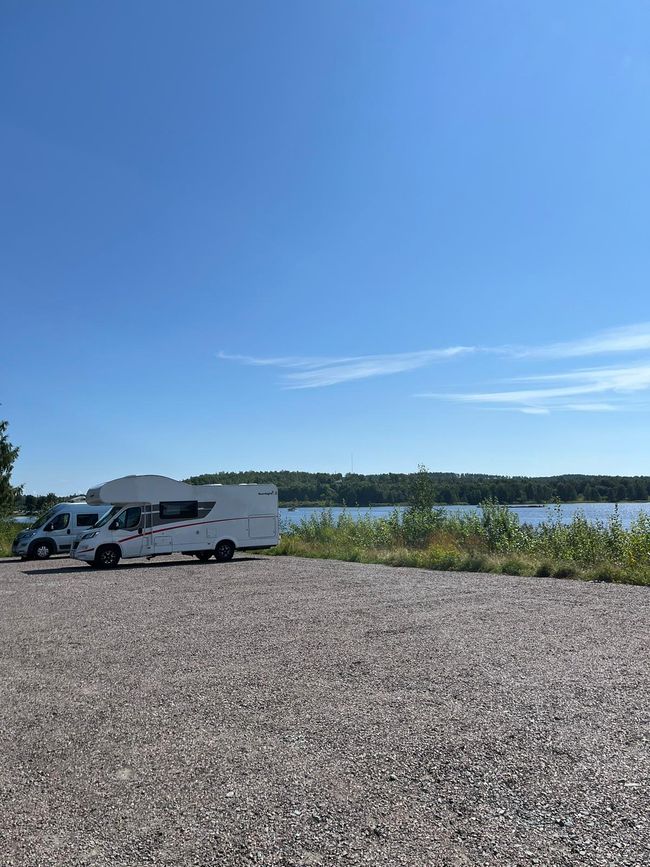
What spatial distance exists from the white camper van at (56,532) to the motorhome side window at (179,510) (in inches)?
248

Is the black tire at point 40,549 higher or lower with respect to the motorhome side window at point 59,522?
lower

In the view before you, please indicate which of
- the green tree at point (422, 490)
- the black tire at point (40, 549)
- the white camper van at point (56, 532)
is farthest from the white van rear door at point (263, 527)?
the green tree at point (422, 490)

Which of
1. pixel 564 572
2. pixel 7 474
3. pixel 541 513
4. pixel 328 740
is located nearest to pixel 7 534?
pixel 7 474

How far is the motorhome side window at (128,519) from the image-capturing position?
1945 centimetres

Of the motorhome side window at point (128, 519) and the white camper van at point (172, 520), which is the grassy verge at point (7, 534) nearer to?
the white camper van at point (172, 520)

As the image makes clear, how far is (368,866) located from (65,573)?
16776mm

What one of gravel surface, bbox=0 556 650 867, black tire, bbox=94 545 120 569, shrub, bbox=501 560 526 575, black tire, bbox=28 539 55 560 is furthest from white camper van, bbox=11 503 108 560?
shrub, bbox=501 560 526 575

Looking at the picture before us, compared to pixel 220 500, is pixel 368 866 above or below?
below

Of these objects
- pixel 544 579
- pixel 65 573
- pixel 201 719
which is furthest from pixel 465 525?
pixel 201 719

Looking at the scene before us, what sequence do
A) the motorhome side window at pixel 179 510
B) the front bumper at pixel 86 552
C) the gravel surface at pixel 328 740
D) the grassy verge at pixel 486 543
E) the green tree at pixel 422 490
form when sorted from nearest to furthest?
the gravel surface at pixel 328 740, the grassy verge at pixel 486 543, the front bumper at pixel 86 552, the motorhome side window at pixel 179 510, the green tree at pixel 422 490

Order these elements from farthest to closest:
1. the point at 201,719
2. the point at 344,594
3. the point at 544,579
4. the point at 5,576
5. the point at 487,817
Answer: the point at 5,576, the point at 544,579, the point at 344,594, the point at 201,719, the point at 487,817

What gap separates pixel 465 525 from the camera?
74.1 ft

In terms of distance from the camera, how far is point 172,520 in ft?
65.4

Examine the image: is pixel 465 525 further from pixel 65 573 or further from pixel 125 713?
pixel 125 713
